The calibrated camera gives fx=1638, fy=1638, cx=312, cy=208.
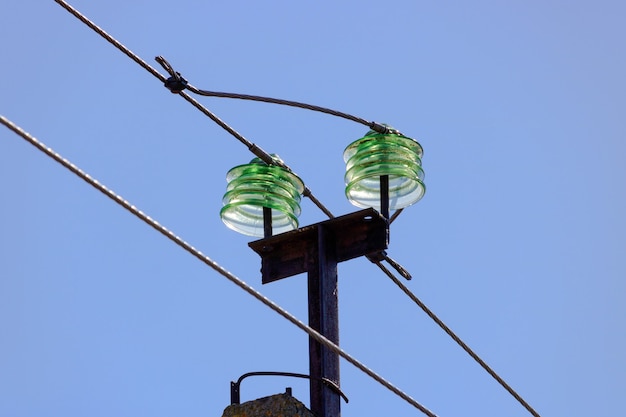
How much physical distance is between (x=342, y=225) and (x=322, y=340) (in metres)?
1.26

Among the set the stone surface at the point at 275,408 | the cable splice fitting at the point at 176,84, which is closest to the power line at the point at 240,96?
the cable splice fitting at the point at 176,84

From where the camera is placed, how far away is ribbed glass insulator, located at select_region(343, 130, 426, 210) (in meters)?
9.68

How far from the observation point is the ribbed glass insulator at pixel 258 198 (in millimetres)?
9891

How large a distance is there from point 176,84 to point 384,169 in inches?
55.4

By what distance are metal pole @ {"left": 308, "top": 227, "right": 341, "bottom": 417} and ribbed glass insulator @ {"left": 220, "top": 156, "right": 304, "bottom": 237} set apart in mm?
592

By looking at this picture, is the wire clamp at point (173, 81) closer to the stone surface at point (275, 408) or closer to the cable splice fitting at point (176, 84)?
the cable splice fitting at point (176, 84)

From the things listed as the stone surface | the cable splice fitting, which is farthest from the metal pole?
the cable splice fitting

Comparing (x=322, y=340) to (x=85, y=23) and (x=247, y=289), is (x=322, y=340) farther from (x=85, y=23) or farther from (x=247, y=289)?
(x=85, y=23)

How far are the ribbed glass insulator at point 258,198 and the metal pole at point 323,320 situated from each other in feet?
1.94

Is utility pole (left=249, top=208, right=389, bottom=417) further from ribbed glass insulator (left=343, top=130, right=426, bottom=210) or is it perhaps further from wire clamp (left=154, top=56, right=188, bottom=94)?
wire clamp (left=154, top=56, right=188, bottom=94)

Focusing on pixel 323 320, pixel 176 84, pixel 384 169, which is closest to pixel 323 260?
pixel 323 320

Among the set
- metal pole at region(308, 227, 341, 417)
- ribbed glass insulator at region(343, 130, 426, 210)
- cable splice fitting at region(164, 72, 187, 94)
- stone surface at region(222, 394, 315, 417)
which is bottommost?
stone surface at region(222, 394, 315, 417)

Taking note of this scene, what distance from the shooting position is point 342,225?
371 inches

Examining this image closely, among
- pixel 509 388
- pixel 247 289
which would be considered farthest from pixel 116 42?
pixel 509 388
